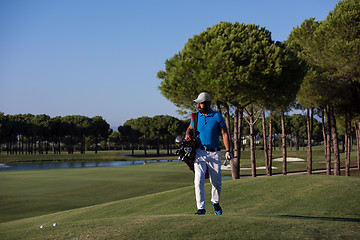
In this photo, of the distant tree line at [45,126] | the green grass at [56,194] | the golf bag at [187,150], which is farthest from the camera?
the distant tree line at [45,126]

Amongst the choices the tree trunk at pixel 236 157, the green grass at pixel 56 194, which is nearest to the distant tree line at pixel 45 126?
the green grass at pixel 56 194

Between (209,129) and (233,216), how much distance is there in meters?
2.30

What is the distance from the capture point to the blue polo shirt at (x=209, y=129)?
331 inches

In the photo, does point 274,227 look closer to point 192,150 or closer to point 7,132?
point 192,150

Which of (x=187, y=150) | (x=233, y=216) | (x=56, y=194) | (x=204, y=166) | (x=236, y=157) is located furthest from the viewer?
(x=236, y=157)

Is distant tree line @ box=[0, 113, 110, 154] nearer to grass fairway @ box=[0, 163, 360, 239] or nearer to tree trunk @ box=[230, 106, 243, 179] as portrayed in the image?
grass fairway @ box=[0, 163, 360, 239]

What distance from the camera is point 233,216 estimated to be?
870cm

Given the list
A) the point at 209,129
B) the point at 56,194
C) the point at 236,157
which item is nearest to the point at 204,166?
the point at 209,129

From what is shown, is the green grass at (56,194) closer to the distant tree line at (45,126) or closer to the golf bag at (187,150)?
the golf bag at (187,150)

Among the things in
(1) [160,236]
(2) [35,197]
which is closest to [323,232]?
(1) [160,236]

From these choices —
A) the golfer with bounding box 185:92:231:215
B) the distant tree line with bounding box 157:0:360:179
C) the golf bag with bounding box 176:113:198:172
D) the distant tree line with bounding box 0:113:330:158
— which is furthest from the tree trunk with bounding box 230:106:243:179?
the distant tree line with bounding box 0:113:330:158

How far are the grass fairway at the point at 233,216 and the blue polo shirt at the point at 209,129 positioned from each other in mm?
1745

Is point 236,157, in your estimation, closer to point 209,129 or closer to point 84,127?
point 209,129

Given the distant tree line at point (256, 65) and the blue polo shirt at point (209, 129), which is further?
the distant tree line at point (256, 65)
